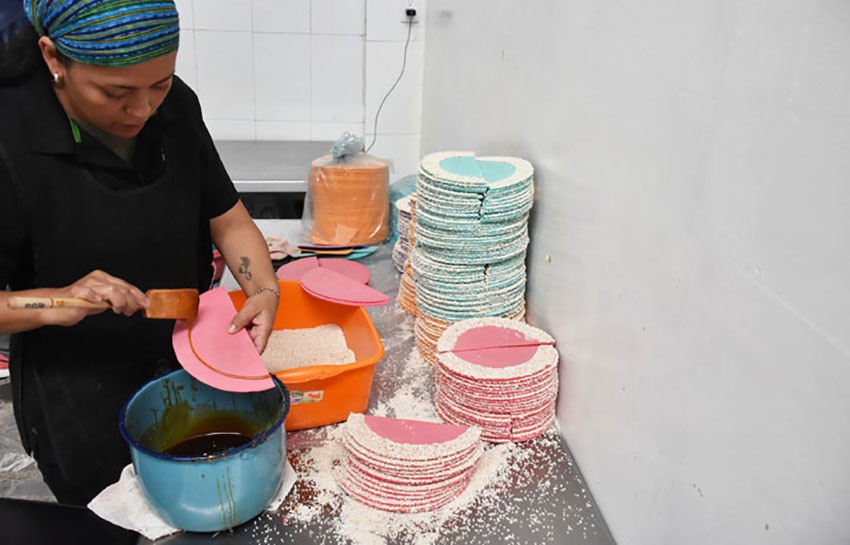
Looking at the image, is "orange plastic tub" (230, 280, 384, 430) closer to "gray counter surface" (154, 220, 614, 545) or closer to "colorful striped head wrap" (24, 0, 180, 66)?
"gray counter surface" (154, 220, 614, 545)

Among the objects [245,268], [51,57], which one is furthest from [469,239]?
[51,57]

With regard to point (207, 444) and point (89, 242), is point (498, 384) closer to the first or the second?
point (207, 444)

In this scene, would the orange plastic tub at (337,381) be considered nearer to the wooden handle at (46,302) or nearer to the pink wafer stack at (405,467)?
the pink wafer stack at (405,467)

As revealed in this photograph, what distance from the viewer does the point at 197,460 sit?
966mm

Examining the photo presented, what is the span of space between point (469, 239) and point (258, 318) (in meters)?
0.50

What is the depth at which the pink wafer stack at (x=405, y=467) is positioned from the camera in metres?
1.13

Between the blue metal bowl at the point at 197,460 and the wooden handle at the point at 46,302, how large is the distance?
0.71 ft

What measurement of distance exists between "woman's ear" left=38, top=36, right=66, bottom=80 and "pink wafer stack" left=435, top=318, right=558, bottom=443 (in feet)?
2.73

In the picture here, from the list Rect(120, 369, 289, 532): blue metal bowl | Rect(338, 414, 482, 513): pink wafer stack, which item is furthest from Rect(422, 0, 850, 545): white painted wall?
Rect(120, 369, 289, 532): blue metal bowl

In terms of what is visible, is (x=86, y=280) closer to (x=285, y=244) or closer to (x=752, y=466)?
(x=752, y=466)

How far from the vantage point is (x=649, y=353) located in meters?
1.02

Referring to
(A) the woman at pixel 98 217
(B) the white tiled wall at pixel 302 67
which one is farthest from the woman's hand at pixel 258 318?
(B) the white tiled wall at pixel 302 67

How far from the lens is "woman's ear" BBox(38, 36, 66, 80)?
93cm

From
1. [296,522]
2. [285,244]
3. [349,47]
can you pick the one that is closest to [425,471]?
[296,522]
